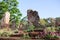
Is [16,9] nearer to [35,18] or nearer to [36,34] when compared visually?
[35,18]

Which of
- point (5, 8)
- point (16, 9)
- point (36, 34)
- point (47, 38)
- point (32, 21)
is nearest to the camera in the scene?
point (47, 38)

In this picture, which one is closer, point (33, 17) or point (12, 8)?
point (33, 17)

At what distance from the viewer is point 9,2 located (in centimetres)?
3791

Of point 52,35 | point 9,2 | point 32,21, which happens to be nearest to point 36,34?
point 52,35

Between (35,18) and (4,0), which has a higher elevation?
(4,0)

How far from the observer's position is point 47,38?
9969 mm

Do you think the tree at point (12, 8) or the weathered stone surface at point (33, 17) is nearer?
the weathered stone surface at point (33, 17)

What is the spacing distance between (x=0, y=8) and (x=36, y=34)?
82.0 ft

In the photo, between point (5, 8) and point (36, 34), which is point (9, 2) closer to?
point (5, 8)

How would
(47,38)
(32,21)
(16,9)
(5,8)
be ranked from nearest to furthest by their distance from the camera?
(47,38) → (32,21) → (5,8) → (16,9)

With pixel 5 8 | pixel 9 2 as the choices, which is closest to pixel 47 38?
pixel 5 8

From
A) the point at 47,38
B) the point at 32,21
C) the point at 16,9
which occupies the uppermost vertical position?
the point at 16,9

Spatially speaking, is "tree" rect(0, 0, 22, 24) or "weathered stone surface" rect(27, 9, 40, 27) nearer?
"weathered stone surface" rect(27, 9, 40, 27)

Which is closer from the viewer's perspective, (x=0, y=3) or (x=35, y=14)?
(x=35, y=14)
